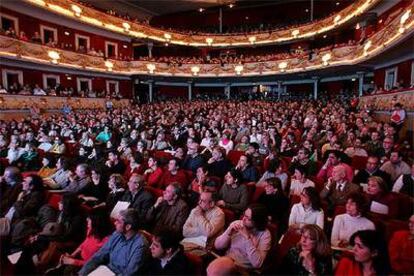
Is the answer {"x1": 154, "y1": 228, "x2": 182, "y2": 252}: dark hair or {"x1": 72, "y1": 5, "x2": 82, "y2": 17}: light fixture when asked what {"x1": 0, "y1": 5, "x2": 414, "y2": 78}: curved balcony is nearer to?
{"x1": 72, "y1": 5, "x2": 82, "y2": 17}: light fixture

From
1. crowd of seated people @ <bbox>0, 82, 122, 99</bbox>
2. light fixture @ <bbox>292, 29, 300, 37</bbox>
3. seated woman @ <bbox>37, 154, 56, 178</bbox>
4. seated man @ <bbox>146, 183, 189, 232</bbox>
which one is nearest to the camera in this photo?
seated man @ <bbox>146, 183, 189, 232</bbox>

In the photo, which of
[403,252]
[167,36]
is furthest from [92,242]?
[167,36]

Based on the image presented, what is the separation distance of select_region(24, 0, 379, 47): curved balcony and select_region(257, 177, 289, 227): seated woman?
44.4 feet

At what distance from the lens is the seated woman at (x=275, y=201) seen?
347cm

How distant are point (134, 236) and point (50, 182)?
2.90 m

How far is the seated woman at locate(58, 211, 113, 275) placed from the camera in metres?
2.81

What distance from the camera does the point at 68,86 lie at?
61.9ft

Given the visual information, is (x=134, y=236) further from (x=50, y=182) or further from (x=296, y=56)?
(x=296, y=56)

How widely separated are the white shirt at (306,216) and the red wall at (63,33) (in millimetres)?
17011

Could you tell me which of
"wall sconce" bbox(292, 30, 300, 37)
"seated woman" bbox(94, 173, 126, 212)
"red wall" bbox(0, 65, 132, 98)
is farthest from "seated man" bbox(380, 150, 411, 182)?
"wall sconce" bbox(292, 30, 300, 37)

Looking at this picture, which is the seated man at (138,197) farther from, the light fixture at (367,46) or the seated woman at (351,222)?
the light fixture at (367,46)

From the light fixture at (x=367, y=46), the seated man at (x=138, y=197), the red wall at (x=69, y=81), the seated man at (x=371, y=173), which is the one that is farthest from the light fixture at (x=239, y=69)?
the seated man at (x=138, y=197)

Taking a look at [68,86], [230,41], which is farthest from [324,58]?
[68,86]

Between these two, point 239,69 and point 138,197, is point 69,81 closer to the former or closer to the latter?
point 239,69
